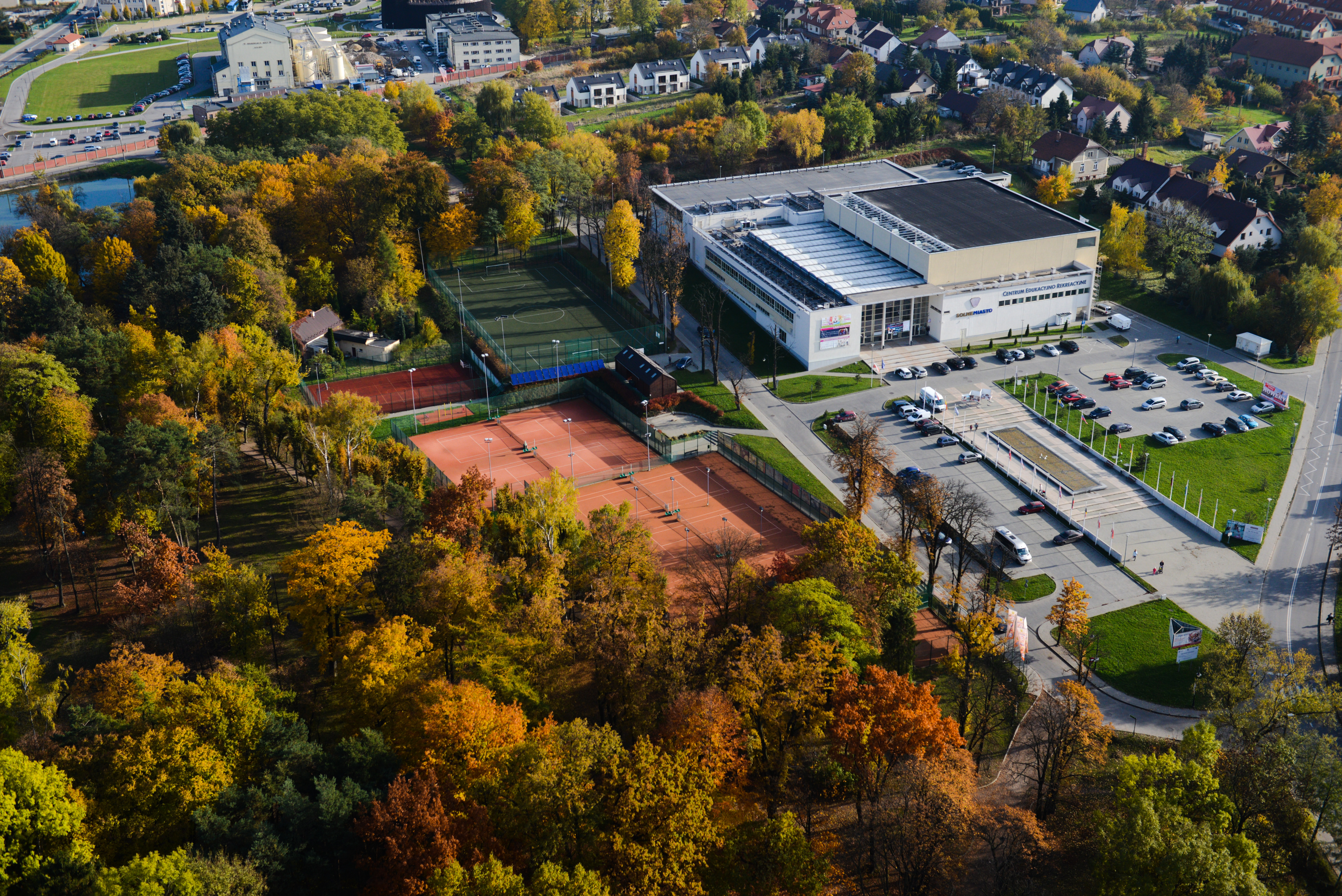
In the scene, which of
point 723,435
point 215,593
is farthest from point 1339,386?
point 215,593

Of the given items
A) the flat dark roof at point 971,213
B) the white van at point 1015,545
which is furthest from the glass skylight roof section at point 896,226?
the white van at point 1015,545

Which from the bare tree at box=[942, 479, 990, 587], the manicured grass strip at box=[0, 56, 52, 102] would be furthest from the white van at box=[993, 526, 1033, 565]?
the manicured grass strip at box=[0, 56, 52, 102]

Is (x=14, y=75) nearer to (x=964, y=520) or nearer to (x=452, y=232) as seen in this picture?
(x=452, y=232)

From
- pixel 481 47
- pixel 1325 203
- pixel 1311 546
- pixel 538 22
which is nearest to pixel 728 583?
pixel 1311 546

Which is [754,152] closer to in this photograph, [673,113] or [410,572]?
[673,113]

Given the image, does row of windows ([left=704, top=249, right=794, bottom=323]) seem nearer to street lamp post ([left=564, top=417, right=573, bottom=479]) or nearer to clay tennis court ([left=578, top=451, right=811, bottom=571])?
clay tennis court ([left=578, top=451, right=811, bottom=571])

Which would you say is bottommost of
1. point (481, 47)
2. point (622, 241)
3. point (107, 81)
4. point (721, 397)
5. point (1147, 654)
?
point (1147, 654)

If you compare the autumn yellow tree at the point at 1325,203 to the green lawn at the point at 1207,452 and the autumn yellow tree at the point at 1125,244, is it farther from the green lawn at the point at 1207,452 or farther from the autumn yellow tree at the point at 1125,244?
the green lawn at the point at 1207,452
